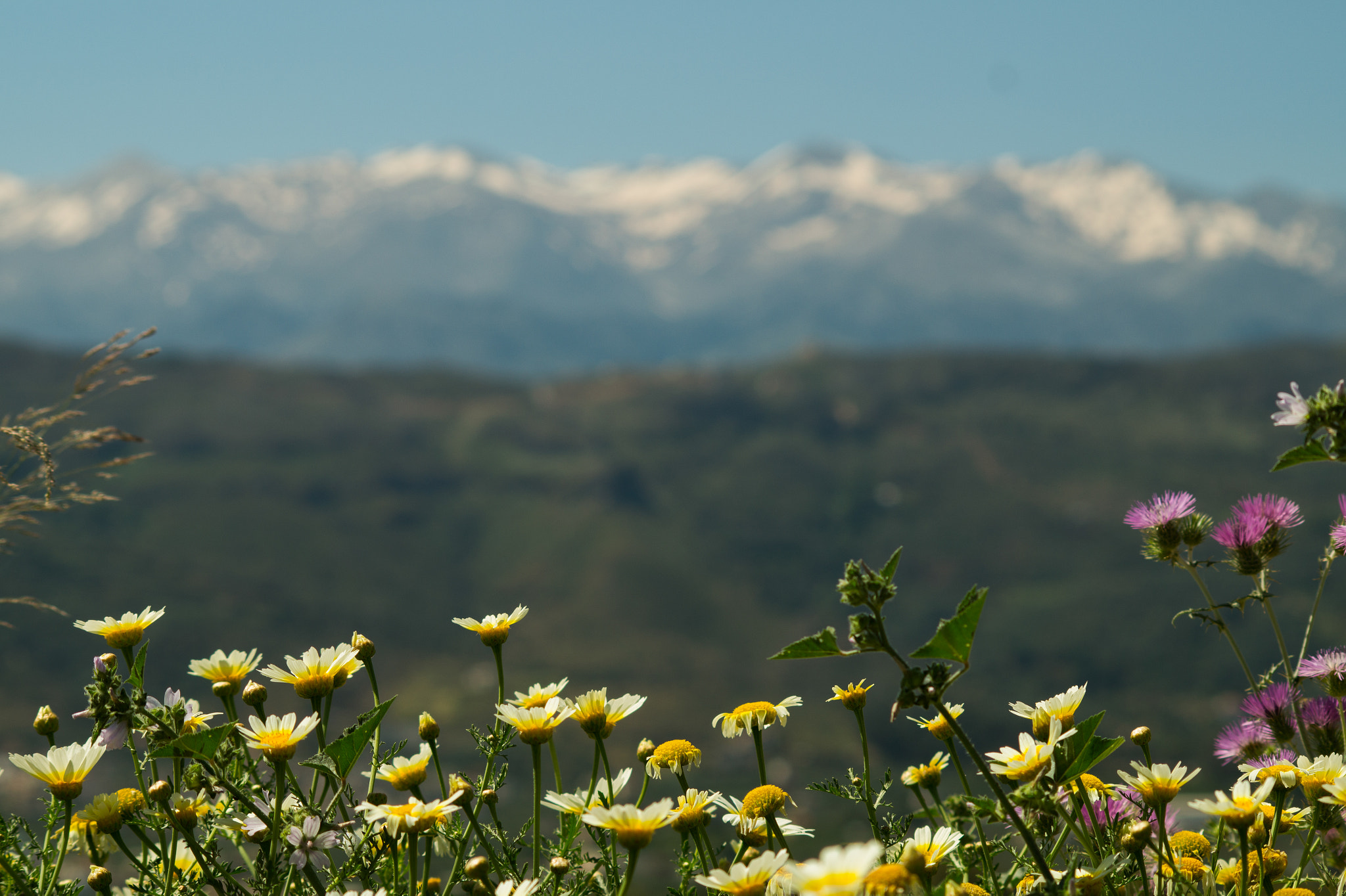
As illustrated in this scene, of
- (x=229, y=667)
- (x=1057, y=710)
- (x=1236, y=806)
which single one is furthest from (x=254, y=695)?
(x=1236, y=806)

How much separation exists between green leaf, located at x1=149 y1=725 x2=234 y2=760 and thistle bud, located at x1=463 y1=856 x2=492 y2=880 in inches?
24.2

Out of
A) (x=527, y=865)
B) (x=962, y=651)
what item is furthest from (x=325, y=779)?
(x=962, y=651)

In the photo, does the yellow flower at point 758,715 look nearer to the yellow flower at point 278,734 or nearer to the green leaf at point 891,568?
the green leaf at point 891,568

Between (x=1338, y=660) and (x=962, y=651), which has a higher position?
(x=962, y=651)

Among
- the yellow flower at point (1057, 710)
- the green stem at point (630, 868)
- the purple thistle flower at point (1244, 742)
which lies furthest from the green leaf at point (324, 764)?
the purple thistle flower at point (1244, 742)

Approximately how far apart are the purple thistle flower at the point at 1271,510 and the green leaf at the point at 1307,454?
487 millimetres

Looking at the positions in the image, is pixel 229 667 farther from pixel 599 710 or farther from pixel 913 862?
pixel 913 862

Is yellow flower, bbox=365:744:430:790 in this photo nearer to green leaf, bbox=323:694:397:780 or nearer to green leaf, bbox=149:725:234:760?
green leaf, bbox=323:694:397:780

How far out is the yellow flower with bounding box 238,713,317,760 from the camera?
2.45 m

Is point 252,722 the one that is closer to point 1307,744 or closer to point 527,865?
point 527,865

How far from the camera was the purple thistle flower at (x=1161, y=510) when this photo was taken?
2871mm

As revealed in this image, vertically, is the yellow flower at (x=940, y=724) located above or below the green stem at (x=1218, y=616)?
below

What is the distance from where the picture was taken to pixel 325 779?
9.04 feet

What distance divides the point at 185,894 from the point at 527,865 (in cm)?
94
